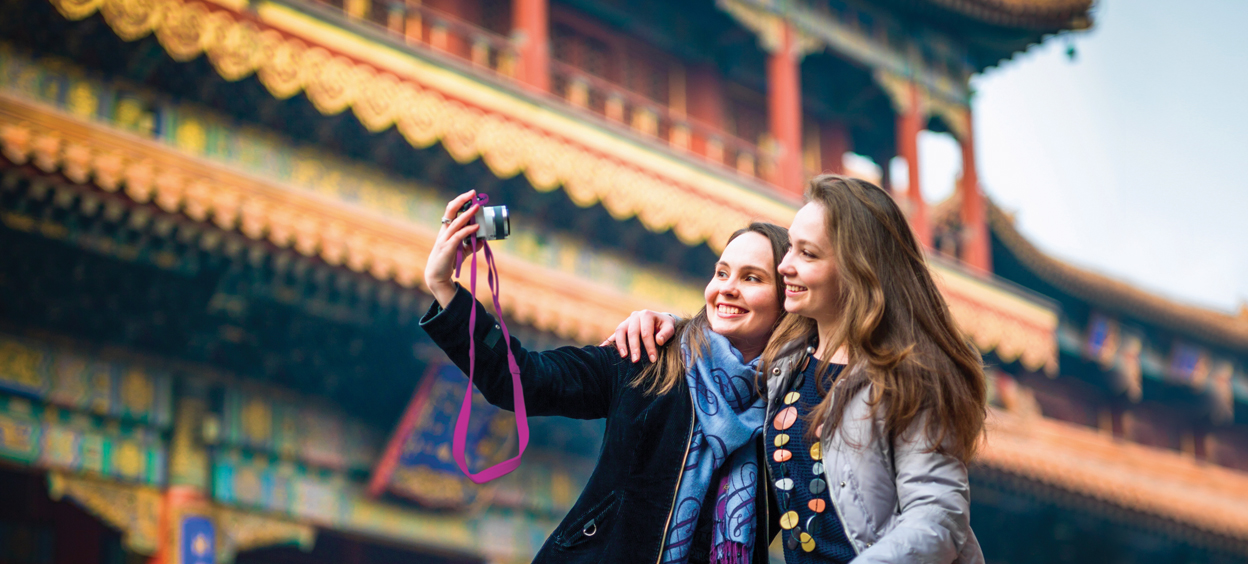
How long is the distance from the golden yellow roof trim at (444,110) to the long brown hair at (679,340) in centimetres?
506


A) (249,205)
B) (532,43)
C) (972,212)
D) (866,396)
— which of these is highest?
(532,43)

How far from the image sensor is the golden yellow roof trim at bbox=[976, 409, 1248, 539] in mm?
10953

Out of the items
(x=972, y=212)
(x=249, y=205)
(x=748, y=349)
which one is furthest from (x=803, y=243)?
(x=972, y=212)

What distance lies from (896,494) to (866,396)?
0.18 metres

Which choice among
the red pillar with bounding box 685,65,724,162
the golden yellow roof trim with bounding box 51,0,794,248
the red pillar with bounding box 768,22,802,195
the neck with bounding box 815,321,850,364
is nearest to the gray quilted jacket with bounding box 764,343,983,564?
the neck with bounding box 815,321,850,364

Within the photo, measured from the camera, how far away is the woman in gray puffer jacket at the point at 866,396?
7.37 feet

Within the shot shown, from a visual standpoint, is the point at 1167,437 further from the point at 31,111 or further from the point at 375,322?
the point at 31,111

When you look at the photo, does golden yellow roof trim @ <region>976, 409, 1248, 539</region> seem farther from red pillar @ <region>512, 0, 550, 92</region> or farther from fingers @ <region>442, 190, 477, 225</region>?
fingers @ <region>442, 190, 477, 225</region>

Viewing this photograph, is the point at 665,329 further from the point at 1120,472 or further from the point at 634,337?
the point at 1120,472

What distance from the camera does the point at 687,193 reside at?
931 centimetres

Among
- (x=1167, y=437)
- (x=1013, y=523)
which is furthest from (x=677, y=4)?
(x=1167, y=437)

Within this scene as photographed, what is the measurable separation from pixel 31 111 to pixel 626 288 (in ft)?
13.6

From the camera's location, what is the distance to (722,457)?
2484mm

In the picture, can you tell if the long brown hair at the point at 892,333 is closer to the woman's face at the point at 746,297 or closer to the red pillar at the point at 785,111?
the woman's face at the point at 746,297
